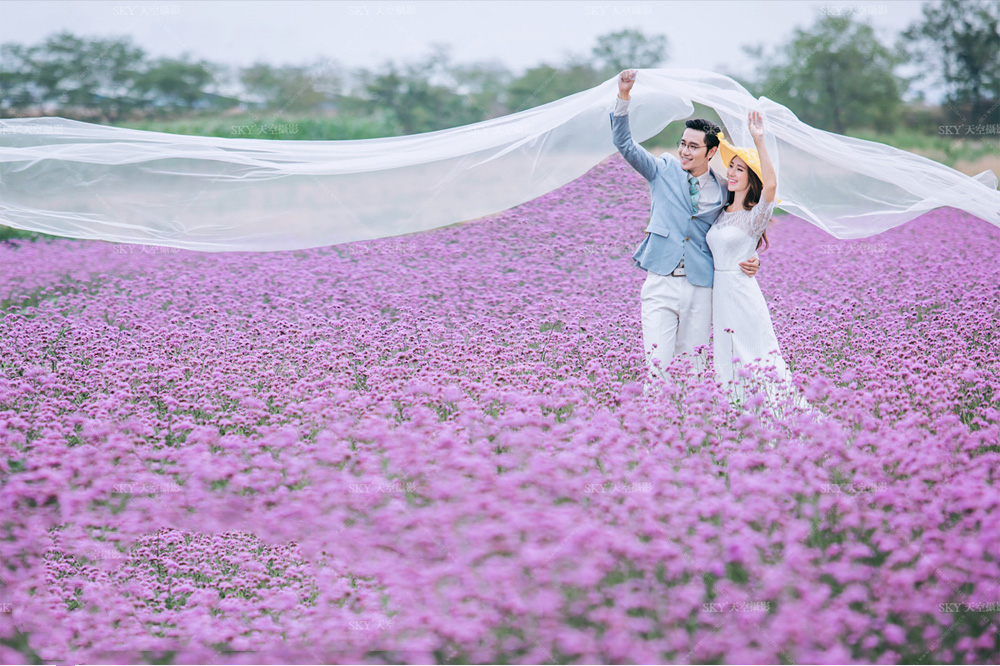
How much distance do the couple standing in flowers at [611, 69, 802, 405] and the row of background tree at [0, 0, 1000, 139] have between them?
1781cm

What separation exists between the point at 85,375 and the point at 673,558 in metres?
3.23

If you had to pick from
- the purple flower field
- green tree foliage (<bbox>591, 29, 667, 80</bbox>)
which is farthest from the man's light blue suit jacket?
green tree foliage (<bbox>591, 29, 667, 80</bbox>)

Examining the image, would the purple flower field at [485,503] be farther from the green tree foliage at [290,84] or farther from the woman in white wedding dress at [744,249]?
the green tree foliage at [290,84]

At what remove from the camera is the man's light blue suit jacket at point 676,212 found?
4.29 m

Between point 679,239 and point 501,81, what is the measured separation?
2183cm

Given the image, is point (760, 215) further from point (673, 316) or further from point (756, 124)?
point (673, 316)

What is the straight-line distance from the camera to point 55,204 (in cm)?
563

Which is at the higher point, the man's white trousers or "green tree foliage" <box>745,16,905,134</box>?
"green tree foliage" <box>745,16,905,134</box>

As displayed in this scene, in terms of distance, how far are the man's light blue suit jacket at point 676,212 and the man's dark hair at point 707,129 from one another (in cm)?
20

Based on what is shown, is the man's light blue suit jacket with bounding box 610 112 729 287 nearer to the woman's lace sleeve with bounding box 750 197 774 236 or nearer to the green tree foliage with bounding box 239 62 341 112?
the woman's lace sleeve with bounding box 750 197 774 236

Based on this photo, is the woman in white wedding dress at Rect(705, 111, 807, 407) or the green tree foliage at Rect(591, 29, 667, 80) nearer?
the woman in white wedding dress at Rect(705, 111, 807, 407)

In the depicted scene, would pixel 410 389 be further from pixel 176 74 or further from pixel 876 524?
pixel 176 74

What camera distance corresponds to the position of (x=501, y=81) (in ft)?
81.8

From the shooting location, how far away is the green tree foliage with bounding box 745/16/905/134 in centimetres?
2380
